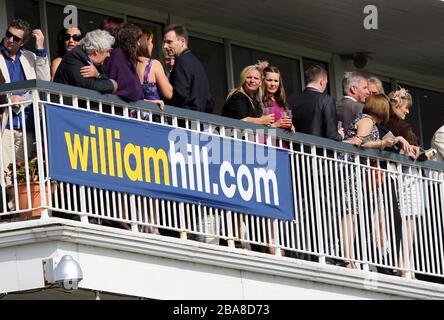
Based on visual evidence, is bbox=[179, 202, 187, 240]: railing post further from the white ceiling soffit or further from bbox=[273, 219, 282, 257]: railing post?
the white ceiling soffit

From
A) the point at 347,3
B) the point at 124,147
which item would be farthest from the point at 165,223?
the point at 347,3

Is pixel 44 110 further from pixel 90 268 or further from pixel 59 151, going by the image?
pixel 90 268

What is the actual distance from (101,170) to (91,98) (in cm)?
63

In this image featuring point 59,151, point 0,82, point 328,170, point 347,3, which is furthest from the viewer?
point 347,3

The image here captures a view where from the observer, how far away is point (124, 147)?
1675 centimetres

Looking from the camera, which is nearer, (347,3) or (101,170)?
(101,170)

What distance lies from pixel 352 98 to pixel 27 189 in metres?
4.84

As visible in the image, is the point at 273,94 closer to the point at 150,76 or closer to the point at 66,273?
the point at 150,76

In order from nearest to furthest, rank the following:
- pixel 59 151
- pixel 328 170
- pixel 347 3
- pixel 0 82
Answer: pixel 59 151 → pixel 0 82 → pixel 328 170 → pixel 347 3

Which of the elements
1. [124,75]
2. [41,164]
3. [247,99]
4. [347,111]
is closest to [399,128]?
[347,111]

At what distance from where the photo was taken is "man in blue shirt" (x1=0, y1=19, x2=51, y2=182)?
1634cm


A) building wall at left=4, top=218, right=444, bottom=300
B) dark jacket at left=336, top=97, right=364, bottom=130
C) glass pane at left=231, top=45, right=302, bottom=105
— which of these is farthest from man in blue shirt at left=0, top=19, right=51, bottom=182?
glass pane at left=231, top=45, right=302, bottom=105
